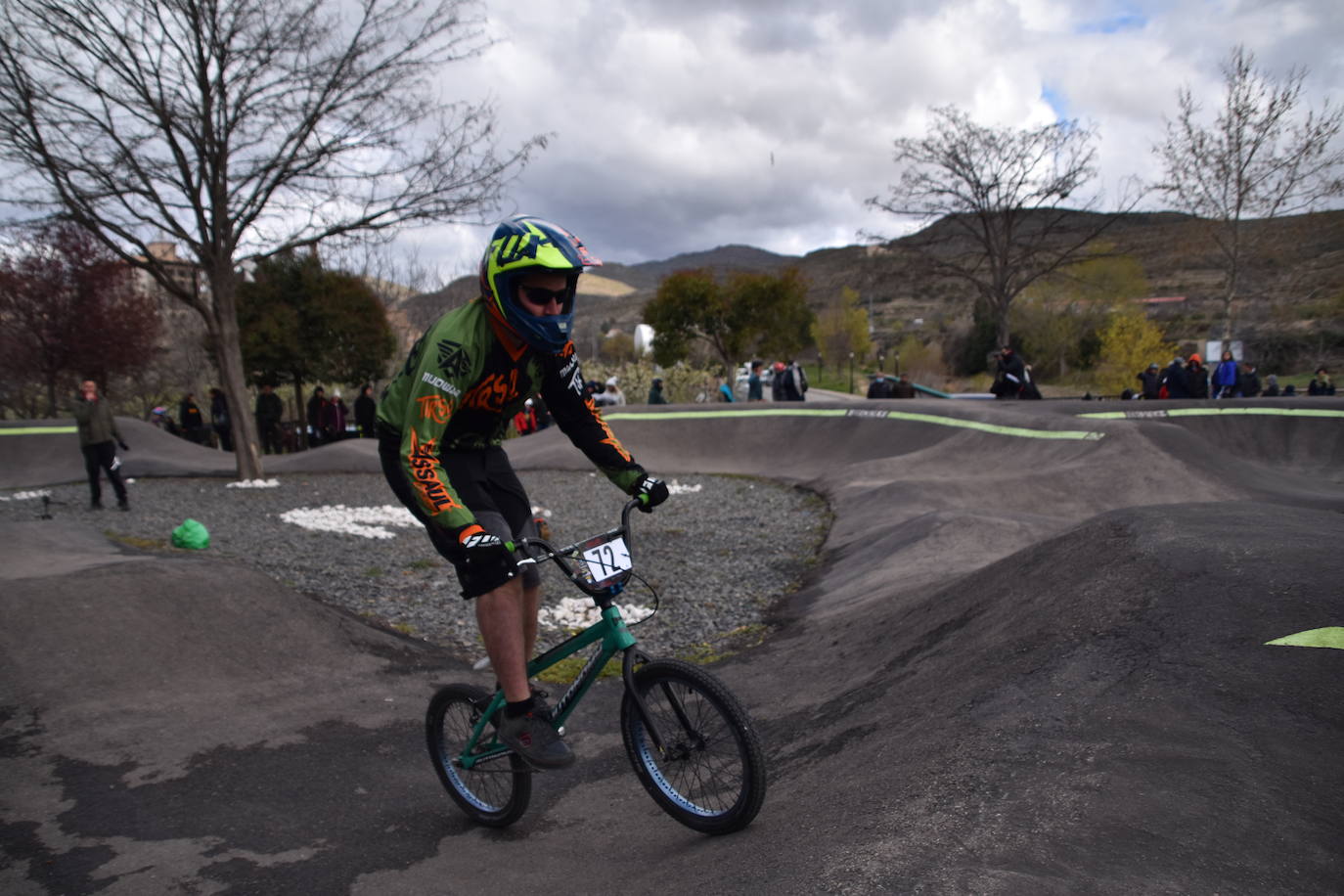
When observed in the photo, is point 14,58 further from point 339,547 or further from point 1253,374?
point 1253,374

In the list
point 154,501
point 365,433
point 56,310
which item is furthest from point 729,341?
point 154,501

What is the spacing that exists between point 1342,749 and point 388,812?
12.4ft

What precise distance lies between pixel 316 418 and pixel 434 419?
23170 millimetres

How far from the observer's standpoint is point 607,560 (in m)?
3.23

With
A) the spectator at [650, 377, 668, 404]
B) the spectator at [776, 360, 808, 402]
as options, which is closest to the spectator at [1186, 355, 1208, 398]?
the spectator at [776, 360, 808, 402]

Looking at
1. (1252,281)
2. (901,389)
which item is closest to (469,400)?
(901,389)

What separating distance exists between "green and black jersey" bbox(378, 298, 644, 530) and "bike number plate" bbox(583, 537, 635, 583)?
34 centimetres

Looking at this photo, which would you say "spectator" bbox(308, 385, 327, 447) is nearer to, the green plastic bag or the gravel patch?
the gravel patch

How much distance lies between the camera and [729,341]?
49.3 m

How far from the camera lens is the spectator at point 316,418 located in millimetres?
24078

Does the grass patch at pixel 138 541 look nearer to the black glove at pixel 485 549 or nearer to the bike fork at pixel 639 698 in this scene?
the black glove at pixel 485 549

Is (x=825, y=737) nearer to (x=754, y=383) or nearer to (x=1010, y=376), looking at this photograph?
(x=1010, y=376)

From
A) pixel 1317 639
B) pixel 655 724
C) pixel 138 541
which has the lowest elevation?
pixel 138 541

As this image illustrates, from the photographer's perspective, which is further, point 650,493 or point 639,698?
point 650,493
